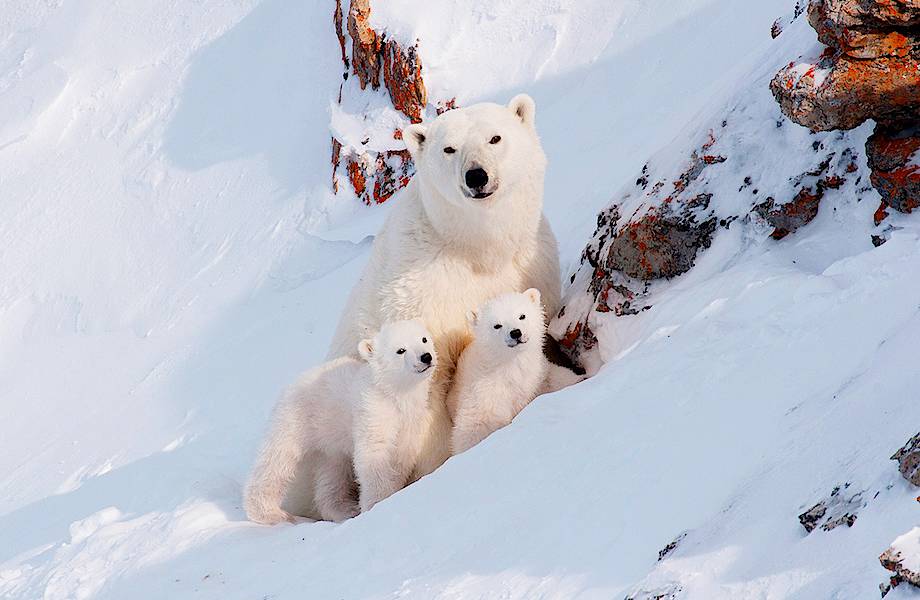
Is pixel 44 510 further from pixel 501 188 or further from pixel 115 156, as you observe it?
pixel 115 156

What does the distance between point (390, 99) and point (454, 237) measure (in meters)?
7.81

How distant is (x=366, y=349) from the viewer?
6430mm

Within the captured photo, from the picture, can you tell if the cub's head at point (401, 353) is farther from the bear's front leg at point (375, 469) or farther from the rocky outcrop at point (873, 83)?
the rocky outcrop at point (873, 83)

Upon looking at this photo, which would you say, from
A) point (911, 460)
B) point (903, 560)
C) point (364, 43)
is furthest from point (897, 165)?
point (364, 43)

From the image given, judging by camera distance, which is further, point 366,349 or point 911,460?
point 366,349

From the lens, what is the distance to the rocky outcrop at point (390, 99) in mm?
13688

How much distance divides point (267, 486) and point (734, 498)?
144 inches

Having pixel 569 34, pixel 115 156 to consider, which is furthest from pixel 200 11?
pixel 569 34

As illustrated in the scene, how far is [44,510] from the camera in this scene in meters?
9.70

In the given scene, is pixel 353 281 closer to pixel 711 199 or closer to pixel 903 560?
pixel 711 199

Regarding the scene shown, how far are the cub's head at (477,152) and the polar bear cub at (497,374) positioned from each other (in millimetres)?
679

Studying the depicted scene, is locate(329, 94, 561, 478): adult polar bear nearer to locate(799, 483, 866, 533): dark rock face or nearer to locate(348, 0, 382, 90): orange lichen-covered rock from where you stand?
locate(799, 483, 866, 533): dark rock face

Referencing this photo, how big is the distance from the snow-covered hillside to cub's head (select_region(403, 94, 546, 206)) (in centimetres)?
101

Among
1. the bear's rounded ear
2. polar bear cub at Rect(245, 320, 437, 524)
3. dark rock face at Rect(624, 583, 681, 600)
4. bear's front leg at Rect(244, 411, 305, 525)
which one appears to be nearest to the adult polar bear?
the bear's rounded ear
